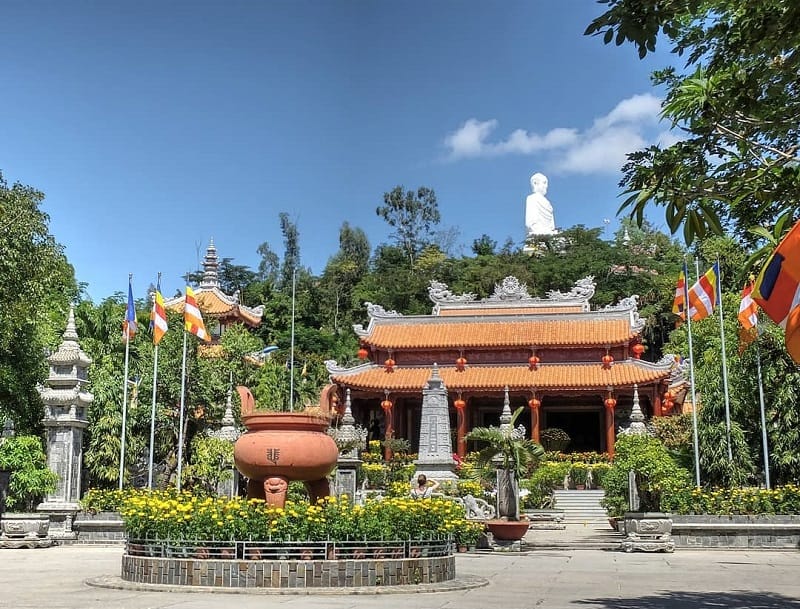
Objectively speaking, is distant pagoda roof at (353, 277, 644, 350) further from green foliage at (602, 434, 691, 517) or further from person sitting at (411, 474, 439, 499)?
person sitting at (411, 474, 439, 499)

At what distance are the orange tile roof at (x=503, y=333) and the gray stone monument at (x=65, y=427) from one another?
2126 centimetres

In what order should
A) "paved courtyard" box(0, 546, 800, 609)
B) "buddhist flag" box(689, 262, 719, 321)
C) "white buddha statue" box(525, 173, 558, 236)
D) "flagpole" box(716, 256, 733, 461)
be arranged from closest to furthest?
1. "paved courtyard" box(0, 546, 800, 609)
2. "buddhist flag" box(689, 262, 719, 321)
3. "flagpole" box(716, 256, 733, 461)
4. "white buddha statue" box(525, 173, 558, 236)

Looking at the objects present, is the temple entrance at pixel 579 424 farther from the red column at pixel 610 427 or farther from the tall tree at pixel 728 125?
the tall tree at pixel 728 125

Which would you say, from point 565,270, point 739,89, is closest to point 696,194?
point 739,89

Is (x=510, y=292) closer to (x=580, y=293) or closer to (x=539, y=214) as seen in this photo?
(x=580, y=293)

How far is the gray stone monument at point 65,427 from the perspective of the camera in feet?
63.8

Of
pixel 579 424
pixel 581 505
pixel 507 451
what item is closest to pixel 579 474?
pixel 581 505

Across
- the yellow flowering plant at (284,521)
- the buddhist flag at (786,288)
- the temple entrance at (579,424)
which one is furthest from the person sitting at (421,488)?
the temple entrance at (579,424)

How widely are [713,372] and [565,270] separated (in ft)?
108

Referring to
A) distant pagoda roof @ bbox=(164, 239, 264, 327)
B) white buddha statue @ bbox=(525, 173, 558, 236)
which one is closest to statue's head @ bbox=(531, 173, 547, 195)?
white buddha statue @ bbox=(525, 173, 558, 236)

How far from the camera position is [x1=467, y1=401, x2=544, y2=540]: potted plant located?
17.1 m

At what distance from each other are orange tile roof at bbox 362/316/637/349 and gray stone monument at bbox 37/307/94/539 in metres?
21.3

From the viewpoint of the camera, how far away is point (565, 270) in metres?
59.6

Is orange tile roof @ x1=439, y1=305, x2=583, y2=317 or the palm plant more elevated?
orange tile roof @ x1=439, y1=305, x2=583, y2=317
